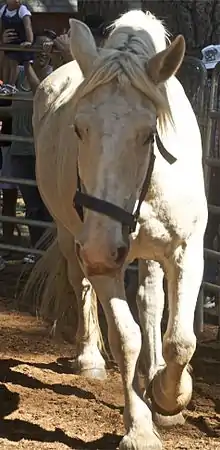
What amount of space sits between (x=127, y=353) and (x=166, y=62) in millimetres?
1290

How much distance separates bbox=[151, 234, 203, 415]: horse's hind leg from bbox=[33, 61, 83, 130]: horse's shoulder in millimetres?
1470

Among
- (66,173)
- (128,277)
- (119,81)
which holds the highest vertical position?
(119,81)

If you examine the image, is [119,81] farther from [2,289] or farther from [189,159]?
[2,289]

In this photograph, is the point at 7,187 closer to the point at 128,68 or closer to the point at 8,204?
the point at 8,204

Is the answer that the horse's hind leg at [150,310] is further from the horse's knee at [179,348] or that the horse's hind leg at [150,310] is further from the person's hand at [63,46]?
the person's hand at [63,46]

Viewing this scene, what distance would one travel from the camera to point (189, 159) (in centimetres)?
384

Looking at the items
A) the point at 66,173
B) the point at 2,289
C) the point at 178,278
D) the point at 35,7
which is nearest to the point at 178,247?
the point at 178,278

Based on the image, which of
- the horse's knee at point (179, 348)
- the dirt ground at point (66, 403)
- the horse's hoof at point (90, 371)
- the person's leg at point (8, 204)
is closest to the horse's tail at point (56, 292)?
the dirt ground at point (66, 403)

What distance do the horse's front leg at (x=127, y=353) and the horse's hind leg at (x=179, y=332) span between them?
0.13m

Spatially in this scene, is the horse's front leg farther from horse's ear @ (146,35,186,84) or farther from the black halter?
horse's ear @ (146,35,186,84)

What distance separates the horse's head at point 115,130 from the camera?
3059 millimetres

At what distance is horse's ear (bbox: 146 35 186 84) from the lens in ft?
10.7

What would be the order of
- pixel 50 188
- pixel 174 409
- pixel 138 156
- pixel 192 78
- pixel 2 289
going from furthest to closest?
1. pixel 2 289
2. pixel 192 78
3. pixel 50 188
4. pixel 174 409
5. pixel 138 156

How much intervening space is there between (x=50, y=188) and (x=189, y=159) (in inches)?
47.2
